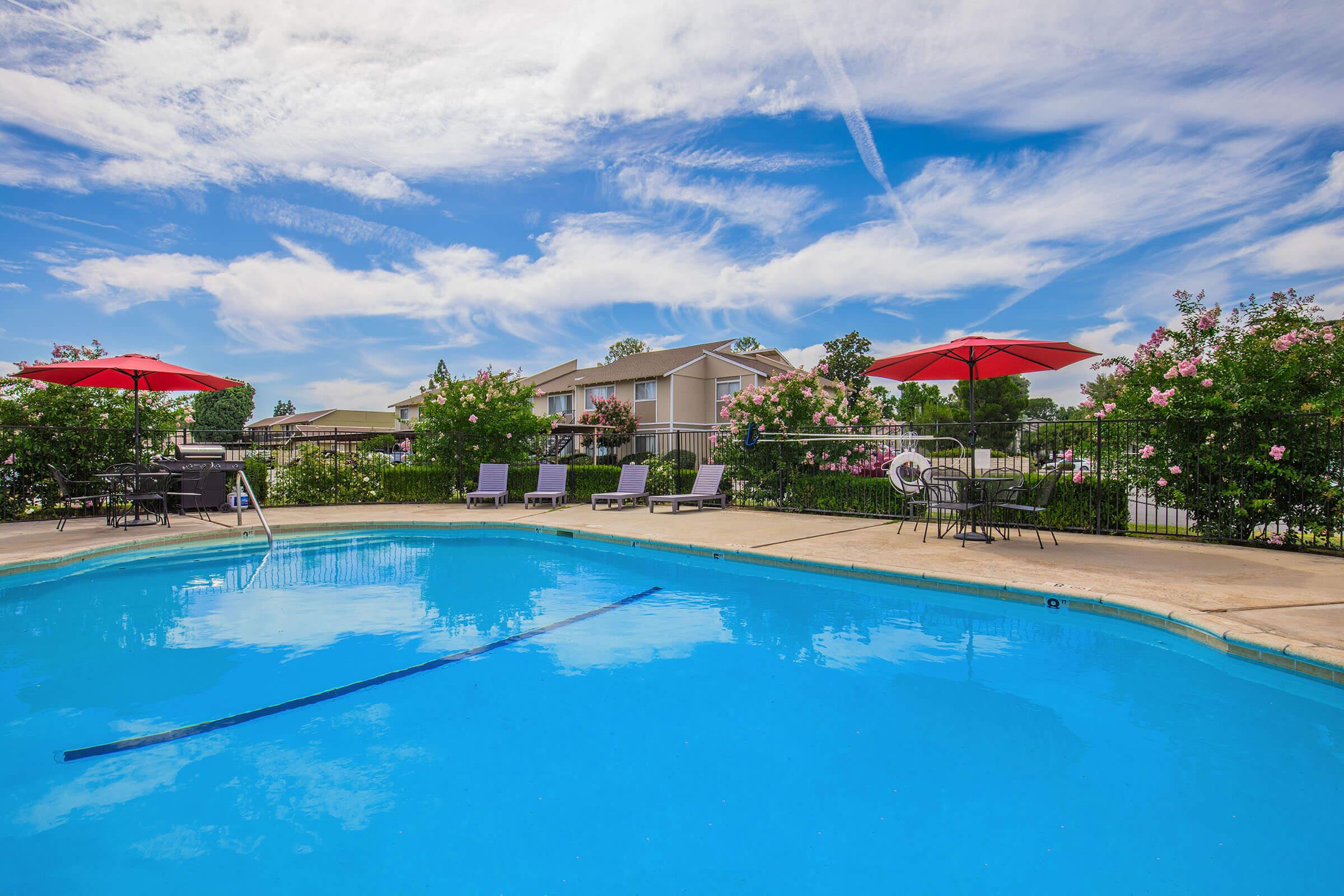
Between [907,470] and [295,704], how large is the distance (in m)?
8.52

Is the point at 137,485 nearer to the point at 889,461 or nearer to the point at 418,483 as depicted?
the point at 418,483

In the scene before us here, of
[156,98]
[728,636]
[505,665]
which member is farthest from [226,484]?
[728,636]

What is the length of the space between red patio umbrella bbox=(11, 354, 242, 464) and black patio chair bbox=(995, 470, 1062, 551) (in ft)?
39.9

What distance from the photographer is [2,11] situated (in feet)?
30.1

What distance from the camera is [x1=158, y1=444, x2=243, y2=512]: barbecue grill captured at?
1064 cm

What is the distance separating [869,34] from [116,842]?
45.1 feet

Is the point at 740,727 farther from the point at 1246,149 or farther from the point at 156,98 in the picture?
the point at 1246,149

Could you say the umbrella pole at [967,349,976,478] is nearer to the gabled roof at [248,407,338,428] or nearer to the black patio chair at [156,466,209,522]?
the black patio chair at [156,466,209,522]

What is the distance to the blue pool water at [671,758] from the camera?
2260 millimetres

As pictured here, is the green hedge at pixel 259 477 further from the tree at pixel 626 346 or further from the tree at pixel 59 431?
the tree at pixel 626 346

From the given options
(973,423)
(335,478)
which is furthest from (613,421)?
(973,423)

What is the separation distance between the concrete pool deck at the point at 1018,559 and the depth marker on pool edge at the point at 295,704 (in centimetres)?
357

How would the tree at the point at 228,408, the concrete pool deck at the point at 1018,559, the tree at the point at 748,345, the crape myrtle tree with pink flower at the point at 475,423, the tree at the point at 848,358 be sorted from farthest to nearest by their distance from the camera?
the tree at the point at 748,345, the tree at the point at 228,408, the tree at the point at 848,358, the crape myrtle tree with pink flower at the point at 475,423, the concrete pool deck at the point at 1018,559

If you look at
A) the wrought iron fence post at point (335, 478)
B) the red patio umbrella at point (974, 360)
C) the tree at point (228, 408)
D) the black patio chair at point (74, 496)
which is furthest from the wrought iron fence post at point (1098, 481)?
the tree at point (228, 408)
